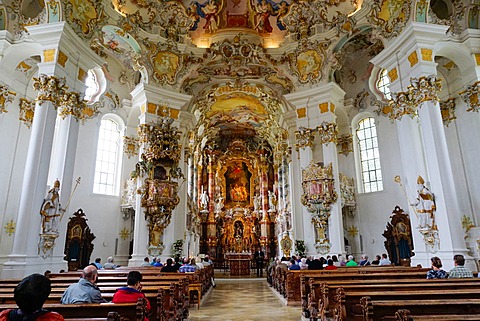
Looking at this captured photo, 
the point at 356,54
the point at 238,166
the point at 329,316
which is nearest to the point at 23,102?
the point at 329,316

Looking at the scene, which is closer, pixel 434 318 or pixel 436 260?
pixel 434 318

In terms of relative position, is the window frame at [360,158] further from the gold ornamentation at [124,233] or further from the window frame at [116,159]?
the window frame at [116,159]

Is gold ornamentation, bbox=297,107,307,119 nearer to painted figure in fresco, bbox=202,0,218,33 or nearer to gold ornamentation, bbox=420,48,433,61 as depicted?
painted figure in fresco, bbox=202,0,218,33

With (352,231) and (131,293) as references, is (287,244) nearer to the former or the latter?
(352,231)

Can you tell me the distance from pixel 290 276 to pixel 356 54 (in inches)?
459

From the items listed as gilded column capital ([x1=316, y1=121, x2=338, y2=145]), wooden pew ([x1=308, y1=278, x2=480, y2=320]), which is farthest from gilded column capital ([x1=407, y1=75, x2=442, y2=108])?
wooden pew ([x1=308, y1=278, x2=480, y2=320])

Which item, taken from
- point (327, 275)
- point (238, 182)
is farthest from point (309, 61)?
point (238, 182)

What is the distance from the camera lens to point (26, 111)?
39.4 feet

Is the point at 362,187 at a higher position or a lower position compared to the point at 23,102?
lower

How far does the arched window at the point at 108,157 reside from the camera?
50.3 ft

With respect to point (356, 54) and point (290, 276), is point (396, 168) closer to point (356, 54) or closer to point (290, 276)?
point (356, 54)

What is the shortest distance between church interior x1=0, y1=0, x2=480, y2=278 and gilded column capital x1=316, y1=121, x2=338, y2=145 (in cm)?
6

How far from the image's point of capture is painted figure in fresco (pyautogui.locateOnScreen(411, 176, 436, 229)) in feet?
28.7

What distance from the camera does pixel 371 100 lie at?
52.1 ft
